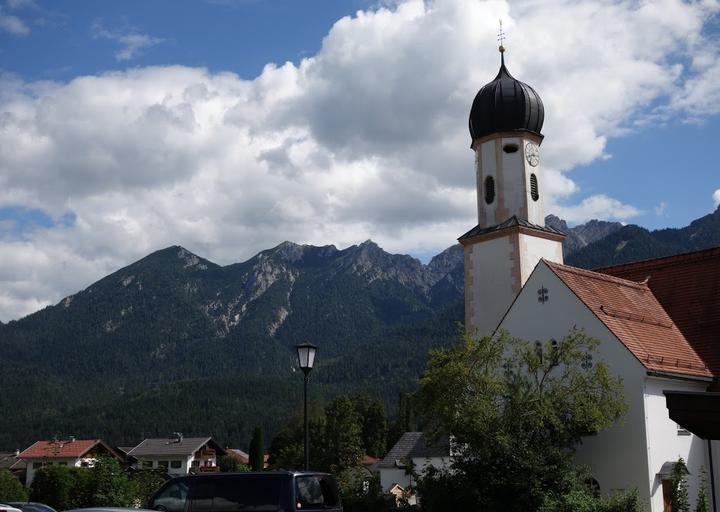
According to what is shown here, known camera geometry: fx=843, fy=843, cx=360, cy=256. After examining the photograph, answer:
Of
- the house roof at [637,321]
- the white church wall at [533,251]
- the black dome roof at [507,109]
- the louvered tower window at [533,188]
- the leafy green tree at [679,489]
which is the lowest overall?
the leafy green tree at [679,489]

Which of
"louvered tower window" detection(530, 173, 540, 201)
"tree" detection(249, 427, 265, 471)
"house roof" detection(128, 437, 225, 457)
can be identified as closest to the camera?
"louvered tower window" detection(530, 173, 540, 201)

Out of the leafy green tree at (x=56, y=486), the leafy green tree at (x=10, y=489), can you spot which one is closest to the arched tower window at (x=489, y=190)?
the leafy green tree at (x=56, y=486)

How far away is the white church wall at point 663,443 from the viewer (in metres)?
25.6

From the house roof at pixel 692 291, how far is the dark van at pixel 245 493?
1689 centimetres

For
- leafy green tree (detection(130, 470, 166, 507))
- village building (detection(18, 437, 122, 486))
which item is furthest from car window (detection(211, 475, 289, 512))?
village building (detection(18, 437, 122, 486))

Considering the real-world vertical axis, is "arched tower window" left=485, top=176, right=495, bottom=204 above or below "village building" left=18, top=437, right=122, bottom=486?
above

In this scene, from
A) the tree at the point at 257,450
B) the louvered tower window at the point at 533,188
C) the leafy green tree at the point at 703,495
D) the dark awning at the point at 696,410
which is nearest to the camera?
the dark awning at the point at 696,410

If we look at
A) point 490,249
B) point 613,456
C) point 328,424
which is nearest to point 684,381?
point 613,456

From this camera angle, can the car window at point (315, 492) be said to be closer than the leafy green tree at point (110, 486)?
Yes

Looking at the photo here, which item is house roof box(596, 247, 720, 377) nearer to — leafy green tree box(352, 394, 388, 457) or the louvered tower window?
the louvered tower window

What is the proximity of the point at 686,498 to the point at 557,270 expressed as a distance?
8.31 metres

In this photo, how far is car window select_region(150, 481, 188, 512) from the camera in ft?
58.6

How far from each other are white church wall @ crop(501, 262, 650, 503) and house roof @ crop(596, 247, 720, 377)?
415 cm

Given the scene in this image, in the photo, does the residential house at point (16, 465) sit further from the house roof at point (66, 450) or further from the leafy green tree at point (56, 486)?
the leafy green tree at point (56, 486)
